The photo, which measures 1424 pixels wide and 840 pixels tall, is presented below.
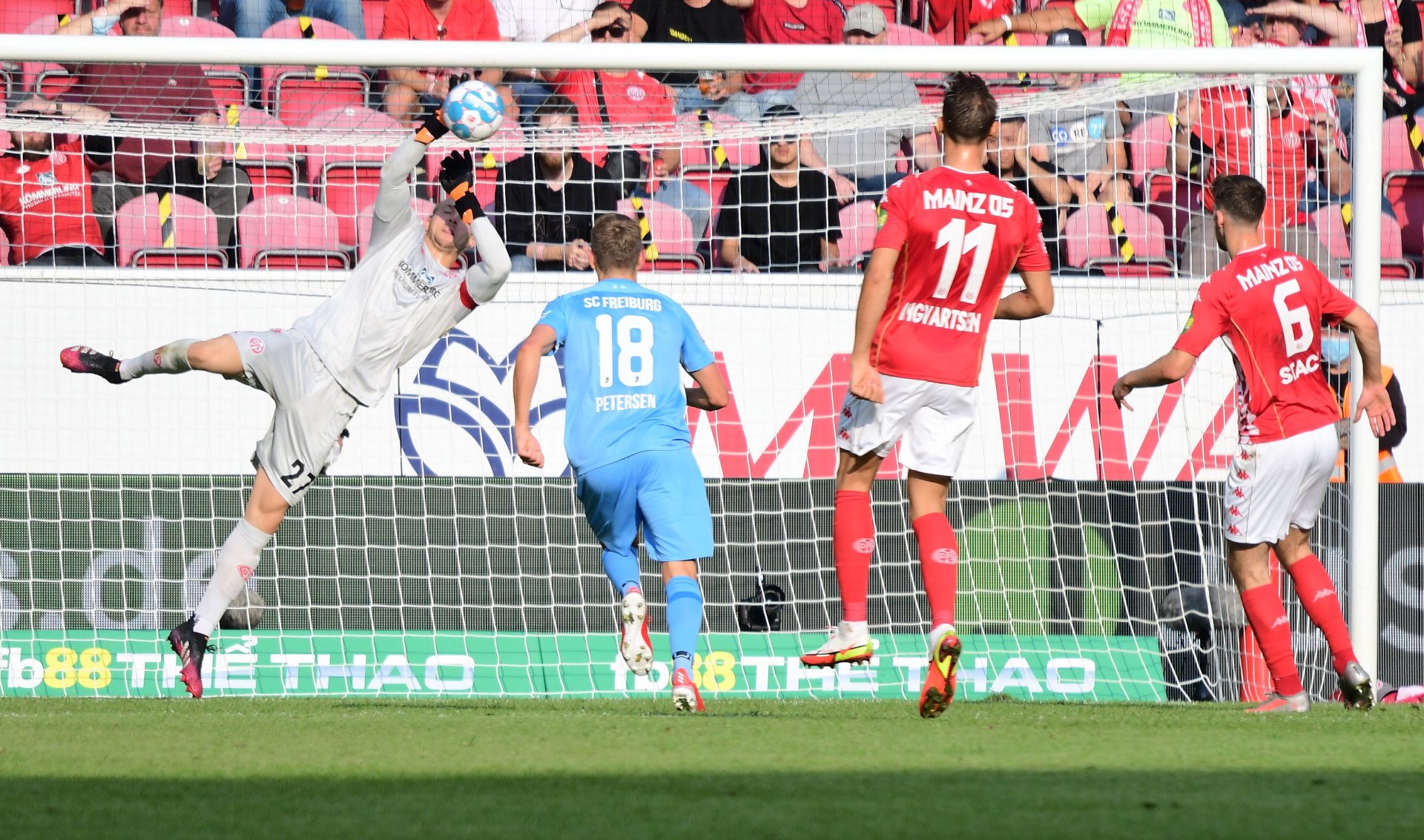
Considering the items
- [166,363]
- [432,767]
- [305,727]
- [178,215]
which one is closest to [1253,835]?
[432,767]

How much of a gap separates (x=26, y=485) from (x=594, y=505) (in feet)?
11.8

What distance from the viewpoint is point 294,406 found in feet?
20.8

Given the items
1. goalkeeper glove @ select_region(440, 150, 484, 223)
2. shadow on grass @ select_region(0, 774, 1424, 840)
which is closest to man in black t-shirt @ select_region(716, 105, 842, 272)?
goalkeeper glove @ select_region(440, 150, 484, 223)

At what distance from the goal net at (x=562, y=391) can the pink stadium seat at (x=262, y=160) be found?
3cm

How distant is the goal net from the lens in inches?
303

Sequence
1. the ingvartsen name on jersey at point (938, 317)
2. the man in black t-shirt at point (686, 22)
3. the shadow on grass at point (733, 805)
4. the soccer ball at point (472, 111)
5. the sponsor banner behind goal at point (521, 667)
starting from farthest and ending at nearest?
1. the man in black t-shirt at point (686, 22)
2. the sponsor banner behind goal at point (521, 667)
3. the soccer ball at point (472, 111)
4. the ingvartsen name on jersey at point (938, 317)
5. the shadow on grass at point (733, 805)

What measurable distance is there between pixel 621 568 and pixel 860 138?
4.25 metres

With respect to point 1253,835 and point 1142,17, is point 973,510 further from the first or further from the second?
point 1253,835

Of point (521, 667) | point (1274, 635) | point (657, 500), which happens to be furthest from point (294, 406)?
point (1274, 635)

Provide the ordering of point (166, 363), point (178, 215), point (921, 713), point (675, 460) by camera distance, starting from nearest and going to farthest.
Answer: point (921, 713) → point (675, 460) → point (166, 363) → point (178, 215)

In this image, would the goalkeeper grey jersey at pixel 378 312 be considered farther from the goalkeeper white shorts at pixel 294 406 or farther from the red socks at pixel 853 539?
the red socks at pixel 853 539

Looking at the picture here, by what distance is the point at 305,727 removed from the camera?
15.6 feet

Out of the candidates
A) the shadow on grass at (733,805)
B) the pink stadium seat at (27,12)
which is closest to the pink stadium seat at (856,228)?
the pink stadium seat at (27,12)

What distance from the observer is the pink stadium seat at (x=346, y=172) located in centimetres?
905
